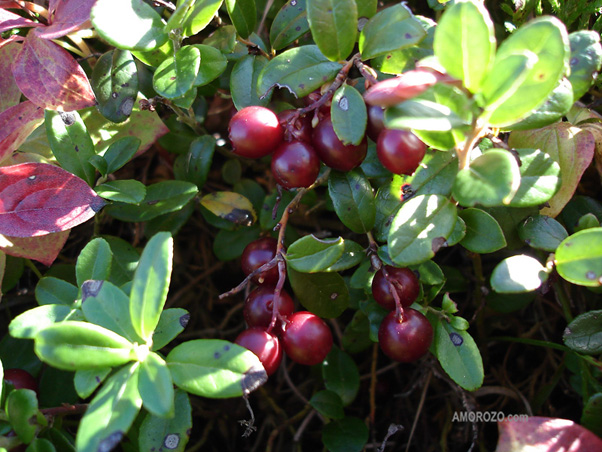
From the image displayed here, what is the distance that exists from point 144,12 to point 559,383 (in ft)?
5.87

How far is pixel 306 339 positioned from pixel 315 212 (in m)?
0.83

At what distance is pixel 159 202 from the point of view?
63.2 inches

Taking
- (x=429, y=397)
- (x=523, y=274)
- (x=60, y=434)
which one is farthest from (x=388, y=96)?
(x=429, y=397)

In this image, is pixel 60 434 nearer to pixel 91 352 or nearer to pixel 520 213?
pixel 91 352

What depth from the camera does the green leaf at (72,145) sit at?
145 cm

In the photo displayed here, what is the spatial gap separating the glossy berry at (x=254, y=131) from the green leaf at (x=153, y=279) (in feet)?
0.96

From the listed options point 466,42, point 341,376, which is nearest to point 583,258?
point 466,42

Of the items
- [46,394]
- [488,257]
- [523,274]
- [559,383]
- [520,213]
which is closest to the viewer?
[523,274]

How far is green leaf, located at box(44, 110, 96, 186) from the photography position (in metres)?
1.45

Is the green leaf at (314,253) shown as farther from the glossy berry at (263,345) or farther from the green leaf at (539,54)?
the green leaf at (539,54)

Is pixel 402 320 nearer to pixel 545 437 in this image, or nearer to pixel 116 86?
pixel 545 437

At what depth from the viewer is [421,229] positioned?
3.84ft

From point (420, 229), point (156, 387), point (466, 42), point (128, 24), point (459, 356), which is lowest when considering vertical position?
point (459, 356)

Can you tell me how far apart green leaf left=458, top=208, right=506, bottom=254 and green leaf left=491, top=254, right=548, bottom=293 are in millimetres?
93
